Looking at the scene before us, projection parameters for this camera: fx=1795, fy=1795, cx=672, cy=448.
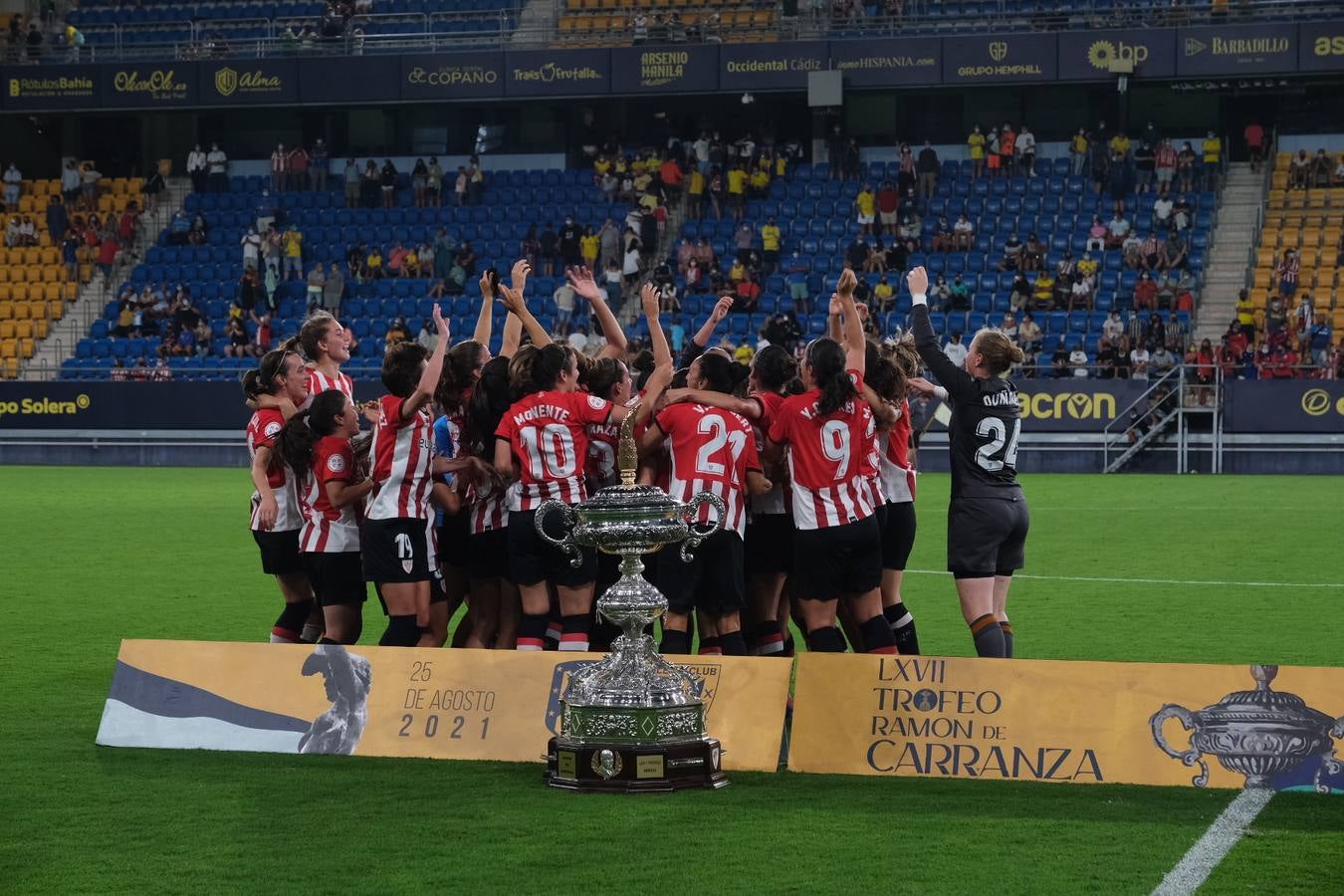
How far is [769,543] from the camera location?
866 cm

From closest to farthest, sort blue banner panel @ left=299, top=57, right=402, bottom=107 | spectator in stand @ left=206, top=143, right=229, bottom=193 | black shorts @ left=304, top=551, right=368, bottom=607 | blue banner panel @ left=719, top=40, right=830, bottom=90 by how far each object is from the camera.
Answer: black shorts @ left=304, top=551, right=368, bottom=607
blue banner panel @ left=719, top=40, right=830, bottom=90
blue banner panel @ left=299, top=57, right=402, bottom=107
spectator in stand @ left=206, top=143, right=229, bottom=193

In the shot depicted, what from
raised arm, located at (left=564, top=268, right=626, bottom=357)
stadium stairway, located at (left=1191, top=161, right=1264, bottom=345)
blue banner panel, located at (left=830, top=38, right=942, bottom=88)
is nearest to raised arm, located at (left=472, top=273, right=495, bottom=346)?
raised arm, located at (left=564, top=268, right=626, bottom=357)

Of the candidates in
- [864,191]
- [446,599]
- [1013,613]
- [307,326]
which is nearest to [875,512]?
[446,599]

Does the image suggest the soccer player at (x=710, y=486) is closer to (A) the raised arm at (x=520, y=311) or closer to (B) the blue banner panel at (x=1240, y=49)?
(A) the raised arm at (x=520, y=311)

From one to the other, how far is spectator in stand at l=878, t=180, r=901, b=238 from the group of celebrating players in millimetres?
25137

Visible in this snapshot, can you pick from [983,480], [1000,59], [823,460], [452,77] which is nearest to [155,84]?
[452,77]

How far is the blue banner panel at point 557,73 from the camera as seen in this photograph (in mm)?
35531

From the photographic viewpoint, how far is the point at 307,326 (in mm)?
8633

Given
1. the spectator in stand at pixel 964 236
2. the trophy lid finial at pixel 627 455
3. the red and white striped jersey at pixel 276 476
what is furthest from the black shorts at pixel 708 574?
the spectator in stand at pixel 964 236

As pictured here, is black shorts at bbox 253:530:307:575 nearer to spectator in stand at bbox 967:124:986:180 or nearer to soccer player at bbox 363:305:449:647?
soccer player at bbox 363:305:449:647

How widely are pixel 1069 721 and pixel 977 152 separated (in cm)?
2908

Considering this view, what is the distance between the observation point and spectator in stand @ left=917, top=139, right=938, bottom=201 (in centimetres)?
3431

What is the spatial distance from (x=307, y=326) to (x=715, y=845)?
384 cm

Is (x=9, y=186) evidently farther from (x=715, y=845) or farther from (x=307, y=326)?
(x=715, y=845)
